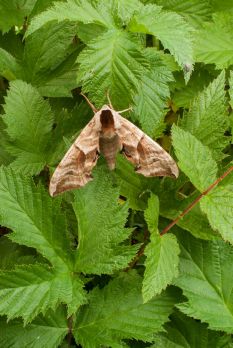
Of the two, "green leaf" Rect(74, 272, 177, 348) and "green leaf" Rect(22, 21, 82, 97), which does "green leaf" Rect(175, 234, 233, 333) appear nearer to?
"green leaf" Rect(74, 272, 177, 348)

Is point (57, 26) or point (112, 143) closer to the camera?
point (112, 143)

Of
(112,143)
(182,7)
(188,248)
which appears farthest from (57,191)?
(182,7)

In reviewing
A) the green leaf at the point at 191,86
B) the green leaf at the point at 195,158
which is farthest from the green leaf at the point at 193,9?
the green leaf at the point at 195,158

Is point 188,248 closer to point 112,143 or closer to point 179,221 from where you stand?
point 179,221

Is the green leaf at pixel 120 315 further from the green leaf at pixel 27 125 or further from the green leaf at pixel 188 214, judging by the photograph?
the green leaf at pixel 27 125

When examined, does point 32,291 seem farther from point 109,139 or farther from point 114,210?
point 109,139

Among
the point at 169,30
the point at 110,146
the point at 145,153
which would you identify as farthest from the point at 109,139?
the point at 169,30

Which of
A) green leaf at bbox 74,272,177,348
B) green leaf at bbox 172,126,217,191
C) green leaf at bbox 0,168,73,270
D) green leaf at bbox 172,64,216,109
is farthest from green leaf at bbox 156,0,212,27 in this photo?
green leaf at bbox 74,272,177,348
